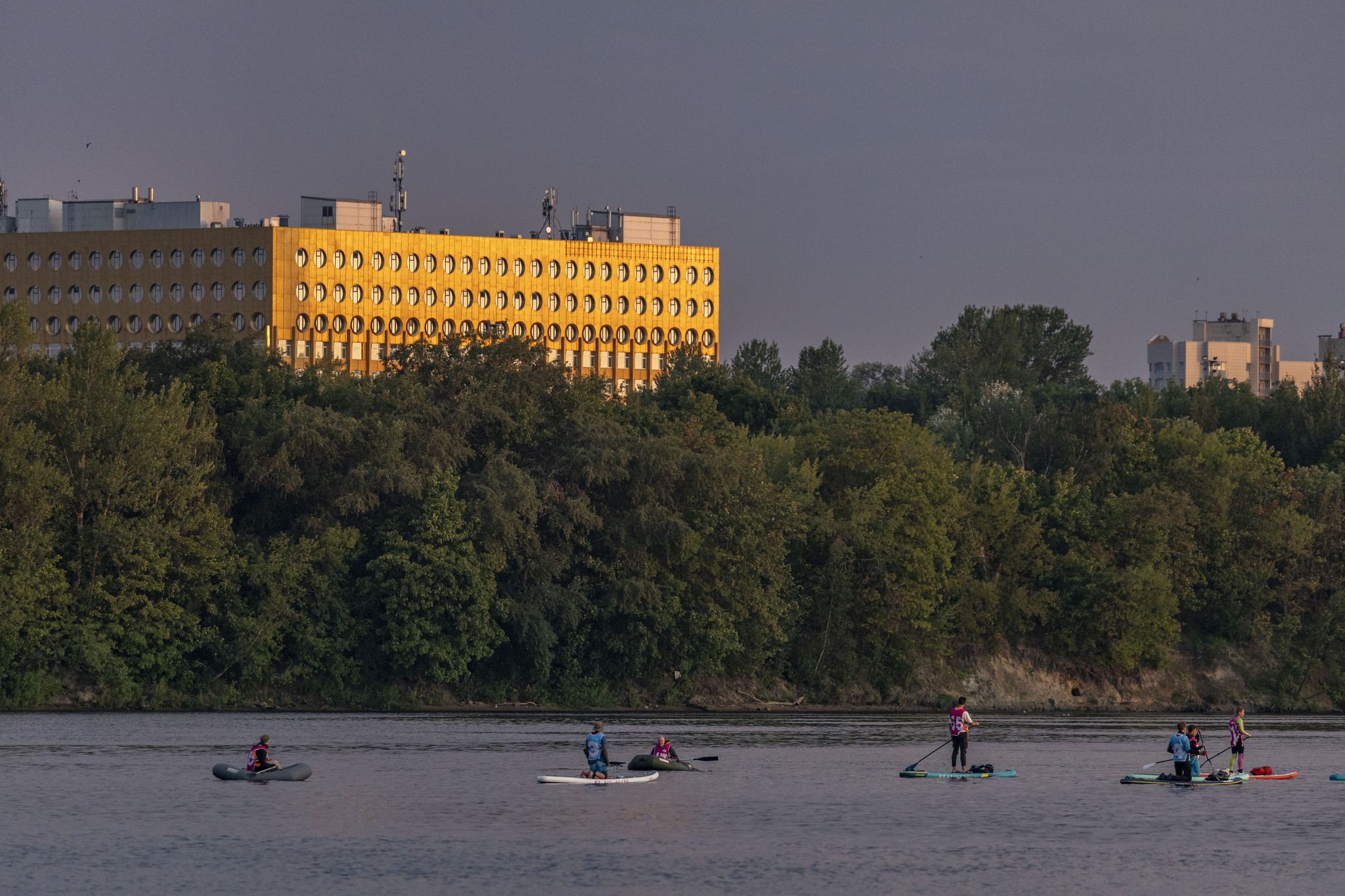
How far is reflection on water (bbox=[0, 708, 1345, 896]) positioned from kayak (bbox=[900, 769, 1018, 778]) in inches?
17.7

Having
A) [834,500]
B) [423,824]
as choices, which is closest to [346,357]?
[834,500]

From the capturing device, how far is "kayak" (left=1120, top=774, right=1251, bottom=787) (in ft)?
196

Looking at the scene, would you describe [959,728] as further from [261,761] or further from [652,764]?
[261,761]

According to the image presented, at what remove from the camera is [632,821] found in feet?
157

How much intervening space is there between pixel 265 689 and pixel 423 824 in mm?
51589

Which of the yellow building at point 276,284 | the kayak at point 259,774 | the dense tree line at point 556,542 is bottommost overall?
the kayak at point 259,774

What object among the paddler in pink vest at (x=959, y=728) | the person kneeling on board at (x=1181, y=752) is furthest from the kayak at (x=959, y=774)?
the person kneeling on board at (x=1181, y=752)

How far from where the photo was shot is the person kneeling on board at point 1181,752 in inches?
2339

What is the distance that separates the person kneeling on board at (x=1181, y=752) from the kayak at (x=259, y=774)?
28244 mm

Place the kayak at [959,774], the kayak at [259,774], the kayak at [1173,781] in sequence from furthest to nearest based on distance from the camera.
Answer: the kayak at [1173,781] → the kayak at [959,774] → the kayak at [259,774]

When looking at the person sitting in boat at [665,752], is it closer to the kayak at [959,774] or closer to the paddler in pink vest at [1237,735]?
the kayak at [959,774]

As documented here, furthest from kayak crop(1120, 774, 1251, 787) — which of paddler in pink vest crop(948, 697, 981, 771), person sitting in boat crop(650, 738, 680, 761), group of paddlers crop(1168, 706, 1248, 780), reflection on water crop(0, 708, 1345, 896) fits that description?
person sitting in boat crop(650, 738, 680, 761)

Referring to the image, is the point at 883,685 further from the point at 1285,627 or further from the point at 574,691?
the point at 1285,627

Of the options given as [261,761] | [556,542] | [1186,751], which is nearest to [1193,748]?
[1186,751]
